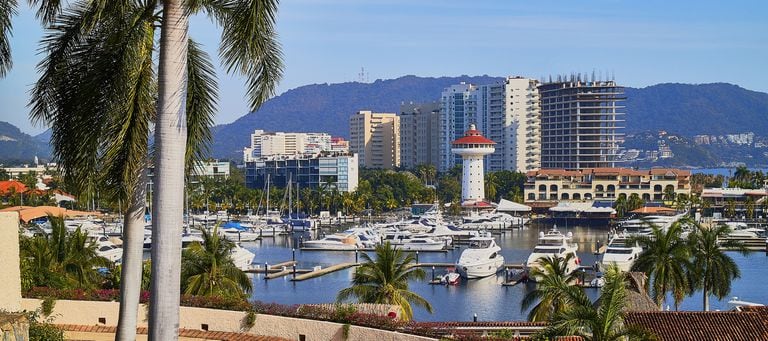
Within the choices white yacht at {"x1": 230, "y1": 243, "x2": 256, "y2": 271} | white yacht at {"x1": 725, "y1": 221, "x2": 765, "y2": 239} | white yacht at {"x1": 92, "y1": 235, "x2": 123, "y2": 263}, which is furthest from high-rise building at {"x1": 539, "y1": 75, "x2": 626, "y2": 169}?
white yacht at {"x1": 92, "y1": 235, "x2": 123, "y2": 263}

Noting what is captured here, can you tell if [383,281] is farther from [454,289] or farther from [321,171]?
[321,171]

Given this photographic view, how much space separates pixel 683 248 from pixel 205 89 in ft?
59.0

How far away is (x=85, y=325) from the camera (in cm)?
1373

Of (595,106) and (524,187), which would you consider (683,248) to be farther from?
(595,106)

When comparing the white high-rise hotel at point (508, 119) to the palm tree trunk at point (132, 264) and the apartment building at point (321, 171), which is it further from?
the palm tree trunk at point (132, 264)

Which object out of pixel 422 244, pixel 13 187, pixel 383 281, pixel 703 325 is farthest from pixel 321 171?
pixel 703 325

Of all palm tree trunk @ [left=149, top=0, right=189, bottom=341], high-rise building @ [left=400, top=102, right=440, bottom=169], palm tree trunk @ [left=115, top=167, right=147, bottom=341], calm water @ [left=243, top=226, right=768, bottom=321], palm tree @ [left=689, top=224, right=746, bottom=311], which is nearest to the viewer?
palm tree trunk @ [left=149, top=0, right=189, bottom=341]

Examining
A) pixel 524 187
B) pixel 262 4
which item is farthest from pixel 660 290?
pixel 524 187

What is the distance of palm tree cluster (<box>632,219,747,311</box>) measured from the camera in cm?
2442

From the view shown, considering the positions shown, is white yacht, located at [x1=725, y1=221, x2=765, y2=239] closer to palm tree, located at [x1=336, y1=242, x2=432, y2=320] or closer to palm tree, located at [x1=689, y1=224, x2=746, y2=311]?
palm tree, located at [x1=689, y1=224, x2=746, y2=311]

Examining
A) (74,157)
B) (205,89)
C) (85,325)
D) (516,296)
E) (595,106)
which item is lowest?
(516,296)

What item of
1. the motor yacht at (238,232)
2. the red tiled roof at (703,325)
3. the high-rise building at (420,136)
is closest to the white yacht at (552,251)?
the motor yacht at (238,232)

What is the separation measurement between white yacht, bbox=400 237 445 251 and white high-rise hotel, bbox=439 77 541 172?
66.9m

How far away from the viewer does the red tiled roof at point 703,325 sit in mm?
15289
